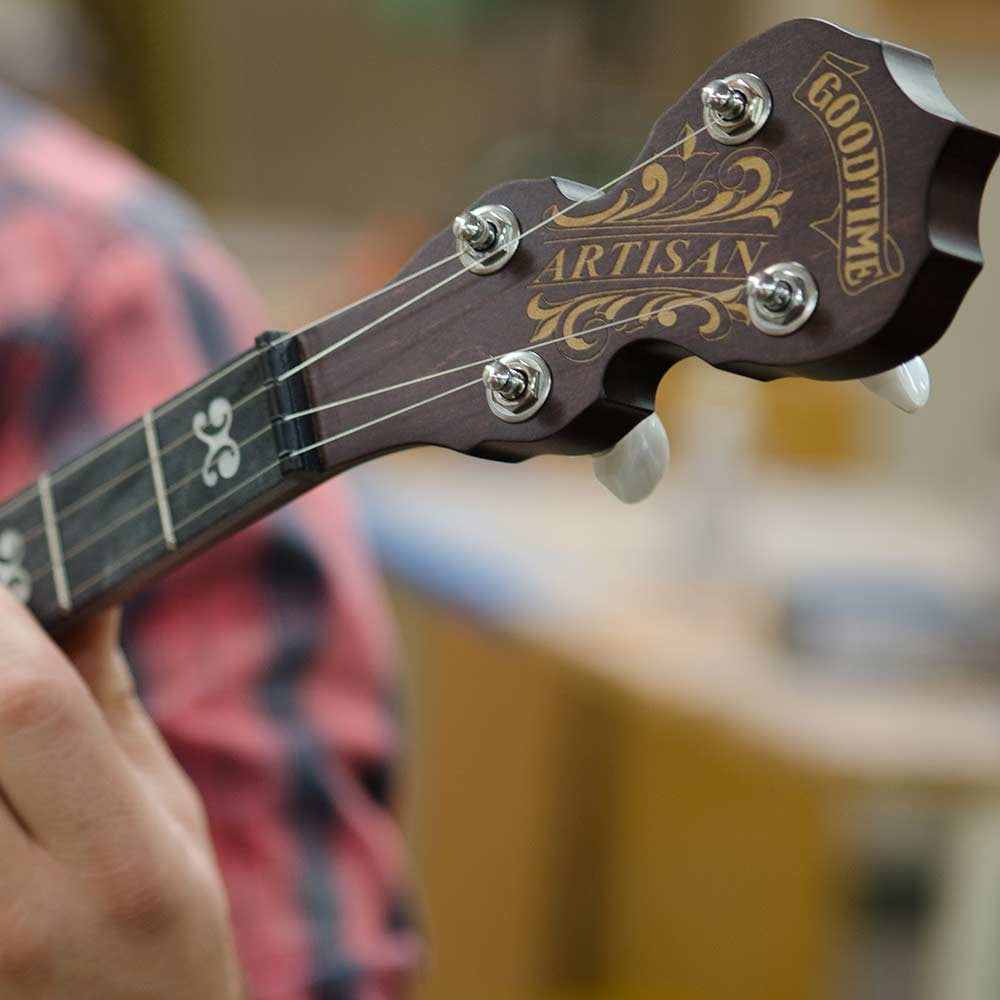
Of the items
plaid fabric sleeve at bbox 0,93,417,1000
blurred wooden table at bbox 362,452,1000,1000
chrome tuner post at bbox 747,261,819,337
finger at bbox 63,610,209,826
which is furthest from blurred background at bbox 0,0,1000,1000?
chrome tuner post at bbox 747,261,819,337

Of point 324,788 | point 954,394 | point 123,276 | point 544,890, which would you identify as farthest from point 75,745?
point 954,394

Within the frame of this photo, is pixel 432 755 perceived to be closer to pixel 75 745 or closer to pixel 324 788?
pixel 324 788

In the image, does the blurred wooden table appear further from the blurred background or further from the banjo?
the banjo

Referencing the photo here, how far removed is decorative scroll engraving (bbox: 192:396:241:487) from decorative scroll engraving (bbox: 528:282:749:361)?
112mm

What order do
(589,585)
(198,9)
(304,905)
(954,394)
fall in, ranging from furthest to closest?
(198,9), (954,394), (589,585), (304,905)

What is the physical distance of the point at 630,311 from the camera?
0.42 metres

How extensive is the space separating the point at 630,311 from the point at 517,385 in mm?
41

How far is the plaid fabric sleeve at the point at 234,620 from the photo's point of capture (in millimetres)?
783

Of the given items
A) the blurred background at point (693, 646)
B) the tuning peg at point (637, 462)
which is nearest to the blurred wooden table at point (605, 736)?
the blurred background at point (693, 646)

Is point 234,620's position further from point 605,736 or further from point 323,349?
point 605,736

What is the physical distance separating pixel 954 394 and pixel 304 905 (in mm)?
2167

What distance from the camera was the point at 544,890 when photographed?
1.95m

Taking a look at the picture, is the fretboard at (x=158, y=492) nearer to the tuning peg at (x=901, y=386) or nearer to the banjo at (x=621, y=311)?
the banjo at (x=621, y=311)

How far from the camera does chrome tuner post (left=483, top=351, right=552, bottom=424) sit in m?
0.43
